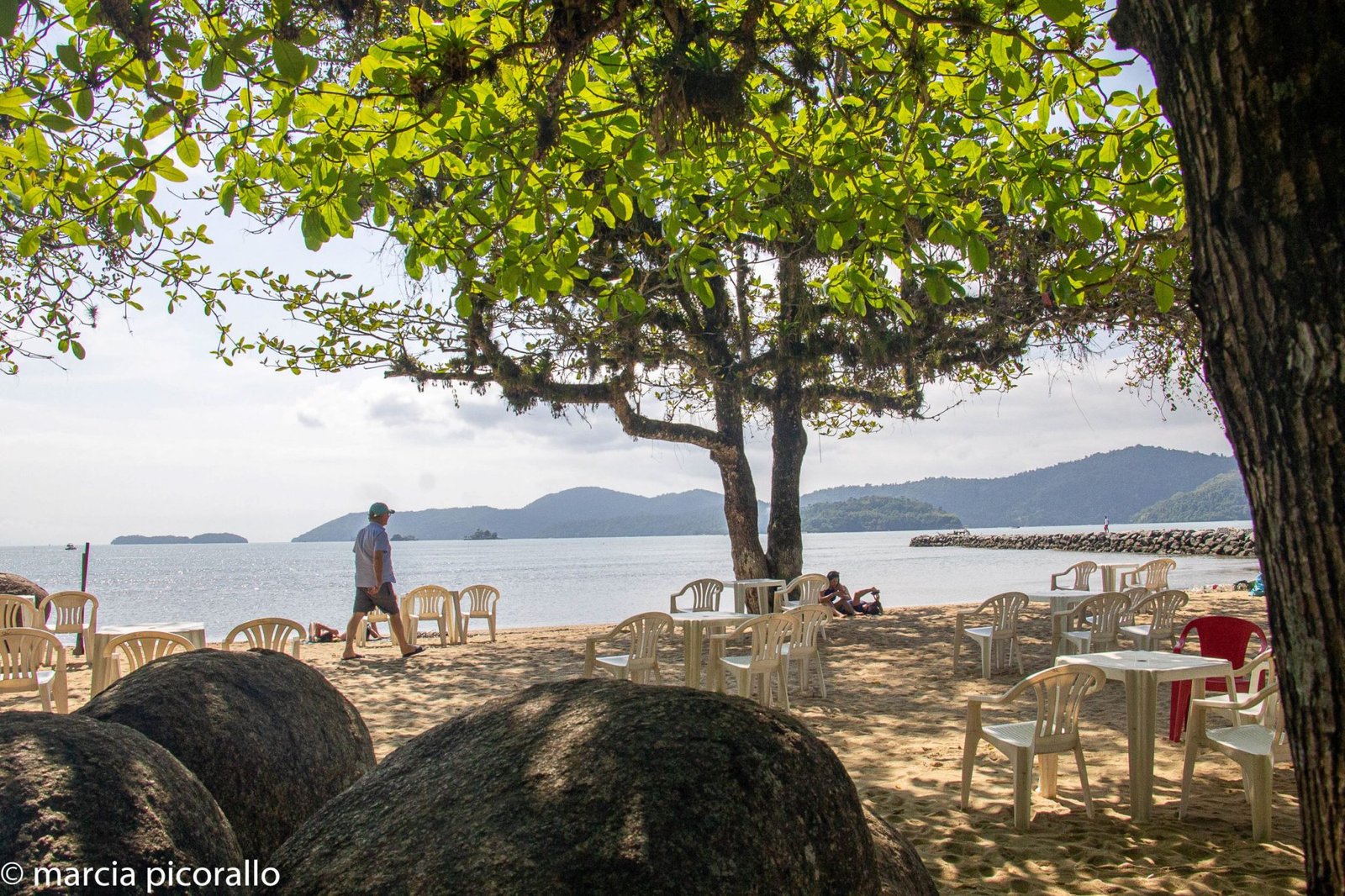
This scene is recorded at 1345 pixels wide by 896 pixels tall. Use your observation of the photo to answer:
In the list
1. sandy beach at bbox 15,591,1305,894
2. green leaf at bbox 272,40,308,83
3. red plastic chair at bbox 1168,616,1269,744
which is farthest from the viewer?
red plastic chair at bbox 1168,616,1269,744

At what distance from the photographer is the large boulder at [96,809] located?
1.92 meters

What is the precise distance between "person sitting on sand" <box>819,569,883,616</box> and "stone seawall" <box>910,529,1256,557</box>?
763 inches

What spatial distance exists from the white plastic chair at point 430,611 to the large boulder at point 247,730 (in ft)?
31.8

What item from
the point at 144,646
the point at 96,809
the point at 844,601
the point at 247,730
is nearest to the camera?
the point at 96,809

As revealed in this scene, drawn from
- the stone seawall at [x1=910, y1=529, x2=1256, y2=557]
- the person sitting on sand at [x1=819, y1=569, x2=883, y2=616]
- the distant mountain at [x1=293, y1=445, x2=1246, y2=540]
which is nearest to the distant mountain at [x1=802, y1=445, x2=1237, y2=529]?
the distant mountain at [x1=293, y1=445, x2=1246, y2=540]

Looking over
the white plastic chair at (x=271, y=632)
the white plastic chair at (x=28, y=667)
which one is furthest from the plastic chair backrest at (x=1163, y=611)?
the white plastic chair at (x=28, y=667)

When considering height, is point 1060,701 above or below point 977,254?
below

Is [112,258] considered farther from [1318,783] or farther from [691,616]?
[1318,783]

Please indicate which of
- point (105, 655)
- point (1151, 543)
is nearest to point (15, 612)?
point (105, 655)

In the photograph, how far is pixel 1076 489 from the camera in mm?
173625

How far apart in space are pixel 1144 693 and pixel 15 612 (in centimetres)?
1184

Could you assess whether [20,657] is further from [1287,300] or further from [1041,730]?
[1287,300]

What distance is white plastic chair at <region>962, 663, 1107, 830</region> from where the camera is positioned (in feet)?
15.5

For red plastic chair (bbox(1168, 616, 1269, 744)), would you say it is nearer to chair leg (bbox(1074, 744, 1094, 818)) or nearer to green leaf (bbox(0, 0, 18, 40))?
chair leg (bbox(1074, 744, 1094, 818))
